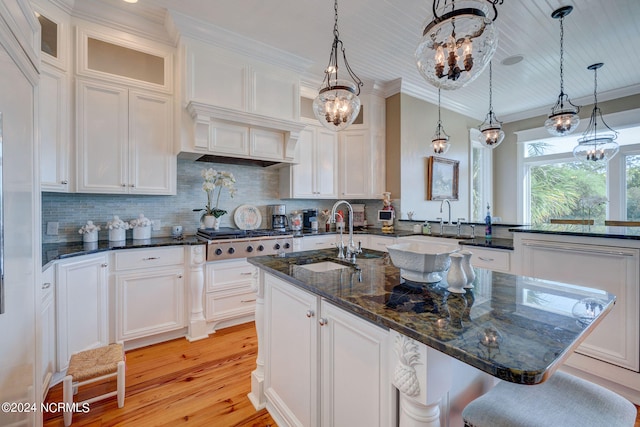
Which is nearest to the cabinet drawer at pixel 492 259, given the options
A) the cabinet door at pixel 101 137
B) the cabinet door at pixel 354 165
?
the cabinet door at pixel 354 165

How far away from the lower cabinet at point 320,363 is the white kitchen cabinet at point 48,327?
1445 millimetres

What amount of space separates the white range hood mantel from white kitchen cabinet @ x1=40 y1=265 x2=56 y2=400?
172 cm

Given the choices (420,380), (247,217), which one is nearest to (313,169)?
(247,217)

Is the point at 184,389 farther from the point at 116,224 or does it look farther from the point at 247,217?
the point at 247,217

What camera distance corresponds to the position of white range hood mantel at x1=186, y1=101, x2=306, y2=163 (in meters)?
2.79

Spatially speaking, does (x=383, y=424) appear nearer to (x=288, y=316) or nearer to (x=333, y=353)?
(x=333, y=353)

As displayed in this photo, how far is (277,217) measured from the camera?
3.79m

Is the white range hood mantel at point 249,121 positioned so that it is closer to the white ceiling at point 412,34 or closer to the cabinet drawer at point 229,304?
the white ceiling at point 412,34

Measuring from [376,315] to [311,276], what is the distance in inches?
20.6

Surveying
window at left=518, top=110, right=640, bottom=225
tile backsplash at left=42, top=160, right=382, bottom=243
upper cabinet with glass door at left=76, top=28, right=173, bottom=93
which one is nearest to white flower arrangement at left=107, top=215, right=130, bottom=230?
tile backsplash at left=42, top=160, right=382, bottom=243

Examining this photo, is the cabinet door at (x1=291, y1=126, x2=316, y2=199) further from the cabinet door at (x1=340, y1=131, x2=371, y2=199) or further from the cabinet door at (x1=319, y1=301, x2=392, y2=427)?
the cabinet door at (x1=319, y1=301, x2=392, y2=427)

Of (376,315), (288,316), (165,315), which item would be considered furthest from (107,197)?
(376,315)

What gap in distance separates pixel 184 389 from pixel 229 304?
3.25ft

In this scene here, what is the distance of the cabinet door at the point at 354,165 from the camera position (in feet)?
13.8
